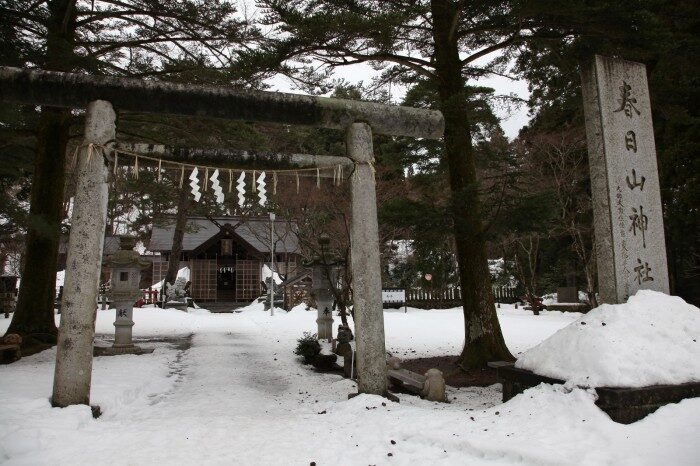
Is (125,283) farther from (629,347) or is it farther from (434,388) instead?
(629,347)

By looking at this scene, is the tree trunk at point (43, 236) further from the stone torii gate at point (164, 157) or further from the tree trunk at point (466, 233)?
the tree trunk at point (466, 233)

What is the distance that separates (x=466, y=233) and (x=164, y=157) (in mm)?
4957

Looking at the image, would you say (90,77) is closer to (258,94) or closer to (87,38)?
(258,94)

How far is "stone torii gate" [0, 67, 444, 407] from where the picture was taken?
5.30 meters

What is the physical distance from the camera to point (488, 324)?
336 inches

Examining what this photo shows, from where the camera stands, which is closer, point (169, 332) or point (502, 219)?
point (502, 219)

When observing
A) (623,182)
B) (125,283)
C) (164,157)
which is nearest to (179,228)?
(125,283)

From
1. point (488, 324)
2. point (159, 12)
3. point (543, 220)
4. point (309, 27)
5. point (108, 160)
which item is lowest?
point (488, 324)

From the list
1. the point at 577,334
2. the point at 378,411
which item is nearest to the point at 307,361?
the point at 378,411

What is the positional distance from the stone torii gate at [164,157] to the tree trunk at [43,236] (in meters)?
4.75

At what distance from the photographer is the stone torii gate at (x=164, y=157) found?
530cm

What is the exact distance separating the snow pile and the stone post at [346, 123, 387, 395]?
1.78 metres

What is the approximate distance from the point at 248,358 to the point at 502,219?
21.2 ft

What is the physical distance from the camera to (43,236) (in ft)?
31.5
